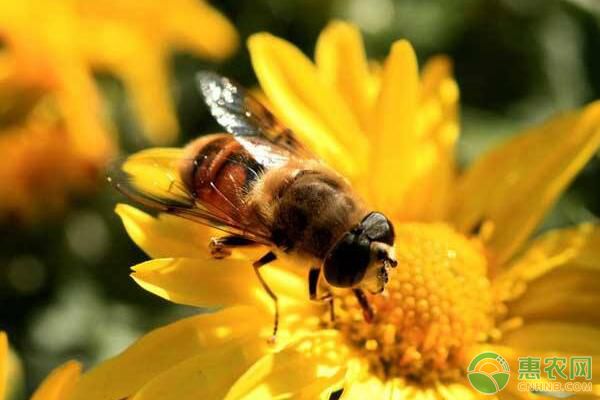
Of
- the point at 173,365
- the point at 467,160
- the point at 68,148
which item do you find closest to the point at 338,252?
the point at 173,365

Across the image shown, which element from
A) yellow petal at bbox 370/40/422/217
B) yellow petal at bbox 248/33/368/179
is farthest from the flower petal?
yellow petal at bbox 248/33/368/179

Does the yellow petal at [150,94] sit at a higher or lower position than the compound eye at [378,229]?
lower

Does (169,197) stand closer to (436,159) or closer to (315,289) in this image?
(315,289)

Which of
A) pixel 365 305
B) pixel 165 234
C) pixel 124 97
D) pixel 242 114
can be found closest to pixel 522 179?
pixel 365 305

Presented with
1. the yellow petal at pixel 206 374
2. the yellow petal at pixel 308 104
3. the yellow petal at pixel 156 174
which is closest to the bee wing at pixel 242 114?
the yellow petal at pixel 308 104

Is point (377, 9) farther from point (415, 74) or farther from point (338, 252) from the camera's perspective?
point (338, 252)

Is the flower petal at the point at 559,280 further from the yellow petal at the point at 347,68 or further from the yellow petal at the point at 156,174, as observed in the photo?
the yellow petal at the point at 156,174
